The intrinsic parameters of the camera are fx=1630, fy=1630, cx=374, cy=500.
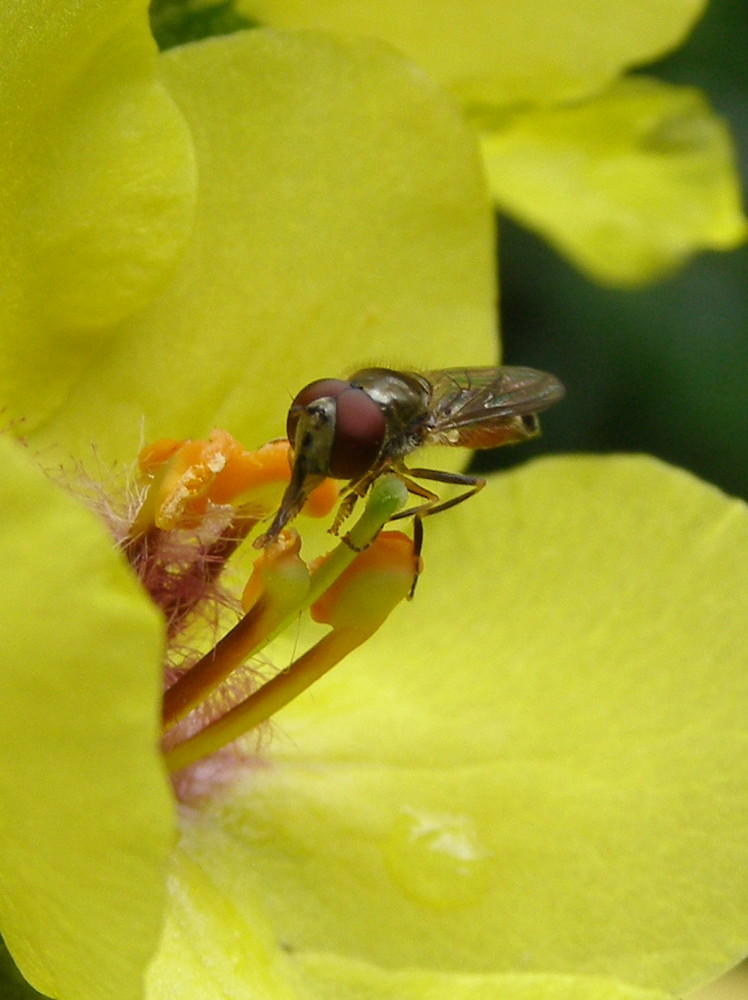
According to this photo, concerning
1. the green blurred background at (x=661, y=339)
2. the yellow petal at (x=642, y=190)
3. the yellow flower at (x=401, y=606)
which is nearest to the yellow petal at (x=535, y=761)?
the yellow flower at (x=401, y=606)

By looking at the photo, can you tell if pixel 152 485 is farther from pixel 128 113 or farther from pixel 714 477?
pixel 714 477

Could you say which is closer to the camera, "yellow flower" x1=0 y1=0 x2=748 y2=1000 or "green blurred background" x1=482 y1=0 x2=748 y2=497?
"yellow flower" x1=0 y1=0 x2=748 y2=1000

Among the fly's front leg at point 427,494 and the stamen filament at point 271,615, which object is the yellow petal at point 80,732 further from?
the fly's front leg at point 427,494

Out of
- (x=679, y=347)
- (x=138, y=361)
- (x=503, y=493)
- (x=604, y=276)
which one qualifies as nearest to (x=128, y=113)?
(x=138, y=361)

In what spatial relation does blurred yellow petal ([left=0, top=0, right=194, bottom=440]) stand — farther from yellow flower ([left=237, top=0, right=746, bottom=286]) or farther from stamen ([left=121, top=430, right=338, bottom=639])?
yellow flower ([left=237, top=0, right=746, bottom=286])

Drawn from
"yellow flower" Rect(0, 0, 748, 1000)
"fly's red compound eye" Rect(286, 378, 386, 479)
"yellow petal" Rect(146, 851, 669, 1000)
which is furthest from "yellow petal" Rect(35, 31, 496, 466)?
"yellow petal" Rect(146, 851, 669, 1000)

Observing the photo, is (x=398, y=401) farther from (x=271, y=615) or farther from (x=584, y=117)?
(x=584, y=117)
